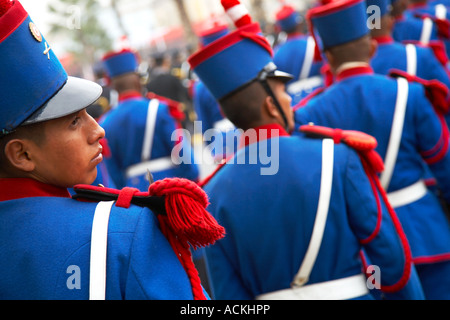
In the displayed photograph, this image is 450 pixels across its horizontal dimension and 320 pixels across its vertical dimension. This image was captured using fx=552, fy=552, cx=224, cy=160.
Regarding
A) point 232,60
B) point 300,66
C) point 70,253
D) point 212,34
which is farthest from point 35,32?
point 300,66

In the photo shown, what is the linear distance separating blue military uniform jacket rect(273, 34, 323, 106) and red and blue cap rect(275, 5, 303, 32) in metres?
0.36

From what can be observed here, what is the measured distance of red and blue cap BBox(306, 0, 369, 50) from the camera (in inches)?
128

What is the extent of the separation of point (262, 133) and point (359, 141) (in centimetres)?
43

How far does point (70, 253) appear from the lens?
1479 mm

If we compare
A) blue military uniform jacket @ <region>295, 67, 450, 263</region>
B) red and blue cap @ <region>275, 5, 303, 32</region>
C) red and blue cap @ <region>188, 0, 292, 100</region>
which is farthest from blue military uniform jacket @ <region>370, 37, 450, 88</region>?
red and blue cap @ <region>275, 5, 303, 32</region>

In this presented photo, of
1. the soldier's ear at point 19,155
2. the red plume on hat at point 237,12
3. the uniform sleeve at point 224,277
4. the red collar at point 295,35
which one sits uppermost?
the soldier's ear at point 19,155

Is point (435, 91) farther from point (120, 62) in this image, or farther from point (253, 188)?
point (120, 62)

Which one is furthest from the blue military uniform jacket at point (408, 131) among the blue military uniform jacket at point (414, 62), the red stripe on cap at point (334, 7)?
the blue military uniform jacket at point (414, 62)

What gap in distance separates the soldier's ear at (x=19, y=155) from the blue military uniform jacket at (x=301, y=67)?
523 centimetres

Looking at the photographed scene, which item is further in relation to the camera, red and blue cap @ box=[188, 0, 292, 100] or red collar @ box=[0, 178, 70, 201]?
red and blue cap @ box=[188, 0, 292, 100]

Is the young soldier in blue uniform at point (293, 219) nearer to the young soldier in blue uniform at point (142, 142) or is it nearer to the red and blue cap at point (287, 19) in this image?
the young soldier in blue uniform at point (142, 142)

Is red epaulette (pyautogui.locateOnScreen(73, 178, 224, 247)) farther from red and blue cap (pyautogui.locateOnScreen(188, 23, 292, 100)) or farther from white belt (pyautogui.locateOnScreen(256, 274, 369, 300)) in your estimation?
red and blue cap (pyautogui.locateOnScreen(188, 23, 292, 100))

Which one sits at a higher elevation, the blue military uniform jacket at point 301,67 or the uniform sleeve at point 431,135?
the uniform sleeve at point 431,135

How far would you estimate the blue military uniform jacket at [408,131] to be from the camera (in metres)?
3.04
